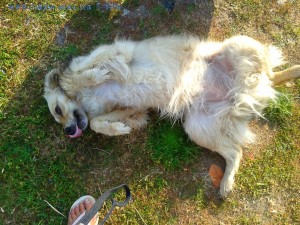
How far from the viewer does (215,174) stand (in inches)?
177

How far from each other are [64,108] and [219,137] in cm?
178

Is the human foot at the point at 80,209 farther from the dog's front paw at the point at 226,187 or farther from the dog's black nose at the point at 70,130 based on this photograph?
the dog's front paw at the point at 226,187

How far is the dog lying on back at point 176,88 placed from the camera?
4.07 m

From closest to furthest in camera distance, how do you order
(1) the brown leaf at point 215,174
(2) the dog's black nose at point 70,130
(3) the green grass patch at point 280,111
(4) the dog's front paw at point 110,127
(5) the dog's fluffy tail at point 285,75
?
A: (4) the dog's front paw at point 110,127
(2) the dog's black nose at point 70,130
(5) the dog's fluffy tail at point 285,75
(1) the brown leaf at point 215,174
(3) the green grass patch at point 280,111

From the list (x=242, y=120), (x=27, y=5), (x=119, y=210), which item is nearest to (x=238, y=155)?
(x=242, y=120)

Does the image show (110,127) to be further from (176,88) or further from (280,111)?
(280,111)

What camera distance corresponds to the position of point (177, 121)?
15.2 ft

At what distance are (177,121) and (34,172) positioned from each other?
5.92ft

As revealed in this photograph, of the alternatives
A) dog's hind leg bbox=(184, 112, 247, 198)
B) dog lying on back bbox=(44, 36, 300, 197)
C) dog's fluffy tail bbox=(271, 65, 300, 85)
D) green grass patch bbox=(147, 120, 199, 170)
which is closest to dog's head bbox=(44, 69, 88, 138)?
dog lying on back bbox=(44, 36, 300, 197)

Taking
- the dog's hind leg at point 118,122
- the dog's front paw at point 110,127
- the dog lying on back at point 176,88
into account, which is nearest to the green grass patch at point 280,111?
the dog lying on back at point 176,88

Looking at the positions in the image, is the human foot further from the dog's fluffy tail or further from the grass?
the dog's fluffy tail

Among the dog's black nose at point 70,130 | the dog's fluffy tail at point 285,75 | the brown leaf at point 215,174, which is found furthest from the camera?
the brown leaf at point 215,174

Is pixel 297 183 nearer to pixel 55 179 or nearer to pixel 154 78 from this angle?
pixel 154 78

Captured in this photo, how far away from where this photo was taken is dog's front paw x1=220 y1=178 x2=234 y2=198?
4.34m
